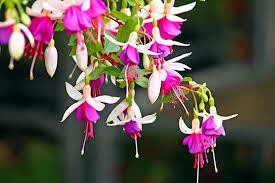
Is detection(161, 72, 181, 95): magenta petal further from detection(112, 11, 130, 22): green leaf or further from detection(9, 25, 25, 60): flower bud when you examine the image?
detection(9, 25, 25, 60): flower bud

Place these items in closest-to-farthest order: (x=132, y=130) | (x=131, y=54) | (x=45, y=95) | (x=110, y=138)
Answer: (x=131, y=54) → (x=132, y=130) → (x=110, y=138) → (x=45, y=95)

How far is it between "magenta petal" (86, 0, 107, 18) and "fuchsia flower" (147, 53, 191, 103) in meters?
0.12

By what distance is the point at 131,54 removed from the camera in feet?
2.15

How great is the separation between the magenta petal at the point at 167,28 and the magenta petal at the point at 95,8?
0.40 ft

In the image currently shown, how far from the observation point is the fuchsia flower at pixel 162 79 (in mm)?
688

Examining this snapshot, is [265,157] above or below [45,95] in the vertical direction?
below

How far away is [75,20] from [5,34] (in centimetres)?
7

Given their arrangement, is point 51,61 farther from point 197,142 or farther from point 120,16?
point 197,142

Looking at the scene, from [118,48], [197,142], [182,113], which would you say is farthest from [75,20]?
[182,113]

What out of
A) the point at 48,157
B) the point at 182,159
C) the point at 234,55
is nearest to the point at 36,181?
the point at 48,157

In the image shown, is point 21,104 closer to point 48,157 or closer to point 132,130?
point 48,157

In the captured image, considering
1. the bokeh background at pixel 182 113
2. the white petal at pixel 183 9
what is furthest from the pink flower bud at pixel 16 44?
the bokeh background at pixel 182 113

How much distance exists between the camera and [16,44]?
0.54 meters

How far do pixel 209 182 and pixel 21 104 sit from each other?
39.7 inches
